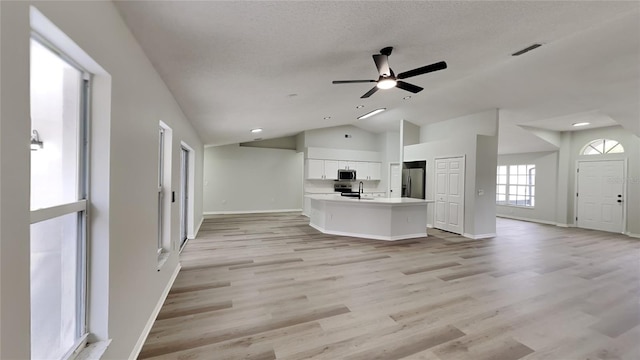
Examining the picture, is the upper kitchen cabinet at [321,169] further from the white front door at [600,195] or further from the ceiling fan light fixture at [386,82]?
the white front door at [600,195]

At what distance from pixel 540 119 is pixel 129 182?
8240 mm

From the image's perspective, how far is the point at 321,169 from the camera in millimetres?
8727

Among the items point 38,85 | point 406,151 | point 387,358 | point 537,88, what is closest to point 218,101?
point 38,85

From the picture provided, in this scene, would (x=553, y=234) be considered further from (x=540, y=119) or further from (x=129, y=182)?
(x=129, y=182)

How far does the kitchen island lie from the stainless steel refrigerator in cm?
170

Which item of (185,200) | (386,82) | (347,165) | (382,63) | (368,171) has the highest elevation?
(382,63)

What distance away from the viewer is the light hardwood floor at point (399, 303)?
2076mm

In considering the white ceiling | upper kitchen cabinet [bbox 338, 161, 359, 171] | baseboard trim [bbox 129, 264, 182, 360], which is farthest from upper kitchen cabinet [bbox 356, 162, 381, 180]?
baseboard trim [bbox 129, 264, 182, 360]

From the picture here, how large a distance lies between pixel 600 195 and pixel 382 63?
27.8ft

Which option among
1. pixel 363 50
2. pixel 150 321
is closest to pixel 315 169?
pixel 363 50

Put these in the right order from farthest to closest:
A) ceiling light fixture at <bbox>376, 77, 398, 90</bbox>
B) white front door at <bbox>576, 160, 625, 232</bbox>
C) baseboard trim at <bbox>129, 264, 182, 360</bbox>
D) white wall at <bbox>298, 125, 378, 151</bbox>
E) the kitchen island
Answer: white wall at <bbox>298, 125, 378, 151</bbox> → white front door at <bbox>576, 160, 625, 232</bbox> → the kitchen island → ceiling light fixture at <bbox>376, 77, 398, 90</bbox> → baseboard trim at <bbox>129, 264, 182, 360</bbox>

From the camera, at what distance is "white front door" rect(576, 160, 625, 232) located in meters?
6.73

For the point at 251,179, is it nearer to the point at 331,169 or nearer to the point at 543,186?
the point at 331,169

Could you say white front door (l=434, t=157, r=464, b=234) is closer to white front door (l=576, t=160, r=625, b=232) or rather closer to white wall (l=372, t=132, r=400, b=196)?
white wall (l=372, t=132, r=400, b=196)
